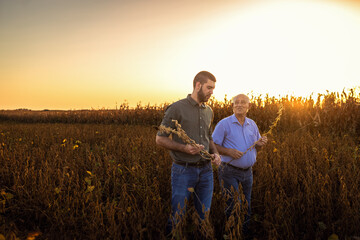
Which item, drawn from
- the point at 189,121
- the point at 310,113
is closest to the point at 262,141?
the point at 189,121

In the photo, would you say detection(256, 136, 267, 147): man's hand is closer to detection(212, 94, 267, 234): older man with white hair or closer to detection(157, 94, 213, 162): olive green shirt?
detection(212, 94, 267, 234): older man with white hair

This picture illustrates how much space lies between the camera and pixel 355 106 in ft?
32.1

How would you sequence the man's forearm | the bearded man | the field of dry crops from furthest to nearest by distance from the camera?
the man's forearm
the field of dry crops
the bearded man

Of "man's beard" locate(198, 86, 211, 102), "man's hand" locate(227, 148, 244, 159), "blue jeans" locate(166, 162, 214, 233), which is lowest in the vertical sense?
"blue jeans" locate(166, 162, 214, 233)

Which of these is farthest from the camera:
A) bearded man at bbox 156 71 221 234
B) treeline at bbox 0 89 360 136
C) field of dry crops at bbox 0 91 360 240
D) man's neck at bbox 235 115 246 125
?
treeline at bbox 0 89 360 136

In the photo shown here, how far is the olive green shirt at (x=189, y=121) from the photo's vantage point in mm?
2639

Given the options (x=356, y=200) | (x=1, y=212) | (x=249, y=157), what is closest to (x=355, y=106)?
(x=356, y=200)

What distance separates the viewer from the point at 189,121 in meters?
2.71

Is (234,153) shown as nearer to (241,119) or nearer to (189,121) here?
(241,119)

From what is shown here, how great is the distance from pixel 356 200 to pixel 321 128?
784cm

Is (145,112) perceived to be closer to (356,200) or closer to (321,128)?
(321,128)

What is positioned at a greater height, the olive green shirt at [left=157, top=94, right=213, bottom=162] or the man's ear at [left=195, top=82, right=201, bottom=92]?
the man's ear at [left=195, top=82, right=201, bottom=92]

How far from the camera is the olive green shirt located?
104 inches

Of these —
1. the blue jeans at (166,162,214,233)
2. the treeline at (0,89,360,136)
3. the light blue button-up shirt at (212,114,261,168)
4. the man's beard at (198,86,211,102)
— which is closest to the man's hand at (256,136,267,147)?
the light blue button-up shirt at (212,114,261,168)
